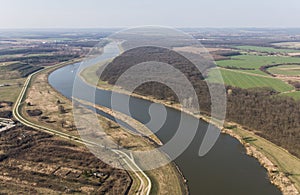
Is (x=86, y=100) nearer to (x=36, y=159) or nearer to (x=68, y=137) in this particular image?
(x=68, y=137)

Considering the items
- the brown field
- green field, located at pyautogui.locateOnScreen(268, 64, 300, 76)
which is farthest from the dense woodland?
green field, located at pyautogui.locateOnScreen(268, 64, 300, 76)

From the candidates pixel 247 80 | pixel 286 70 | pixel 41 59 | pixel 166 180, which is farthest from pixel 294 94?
pixel 41 59

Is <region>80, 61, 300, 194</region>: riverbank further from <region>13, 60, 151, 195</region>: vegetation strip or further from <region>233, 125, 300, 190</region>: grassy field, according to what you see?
<region>13, 60, 151, 195</region>: vegetation strip

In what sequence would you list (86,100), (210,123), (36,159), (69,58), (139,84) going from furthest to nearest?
(69,58), (139,84), (86,100), (210,123), (36,159)

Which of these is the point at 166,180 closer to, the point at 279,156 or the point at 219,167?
the point at 219,167

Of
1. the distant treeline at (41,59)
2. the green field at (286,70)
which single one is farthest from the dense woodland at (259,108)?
the distant treeline at (41,59)

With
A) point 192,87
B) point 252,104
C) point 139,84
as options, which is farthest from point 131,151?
point 139,84

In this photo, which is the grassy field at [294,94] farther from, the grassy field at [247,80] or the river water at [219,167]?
the river water at [219,167]
